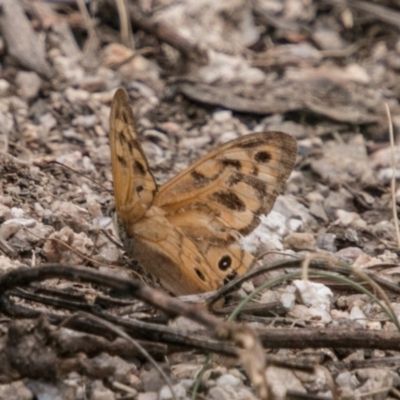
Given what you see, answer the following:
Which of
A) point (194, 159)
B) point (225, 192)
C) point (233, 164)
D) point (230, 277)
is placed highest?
point (233, 164)

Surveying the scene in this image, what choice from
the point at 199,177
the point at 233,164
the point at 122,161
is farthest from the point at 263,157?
the point at 122,161

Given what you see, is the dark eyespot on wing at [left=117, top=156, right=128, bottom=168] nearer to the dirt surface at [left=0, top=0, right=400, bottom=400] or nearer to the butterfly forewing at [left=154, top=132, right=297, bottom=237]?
the butterfly forewing at [left=154, top=132, right=297, bottom=237]

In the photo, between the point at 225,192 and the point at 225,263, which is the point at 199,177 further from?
the point at 225,263

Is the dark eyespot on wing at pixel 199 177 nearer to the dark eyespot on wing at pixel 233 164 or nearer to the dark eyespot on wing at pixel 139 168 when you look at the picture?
the dark eyespot on wing at pixel 233 164

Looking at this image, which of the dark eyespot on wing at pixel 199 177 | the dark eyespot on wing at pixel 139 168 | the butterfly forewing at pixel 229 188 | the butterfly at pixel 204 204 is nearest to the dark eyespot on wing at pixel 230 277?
the butterfly at pixel 204 204

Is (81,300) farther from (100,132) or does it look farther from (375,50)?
(375,50)

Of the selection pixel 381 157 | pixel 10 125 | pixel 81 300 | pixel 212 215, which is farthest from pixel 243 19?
pixel 81 300

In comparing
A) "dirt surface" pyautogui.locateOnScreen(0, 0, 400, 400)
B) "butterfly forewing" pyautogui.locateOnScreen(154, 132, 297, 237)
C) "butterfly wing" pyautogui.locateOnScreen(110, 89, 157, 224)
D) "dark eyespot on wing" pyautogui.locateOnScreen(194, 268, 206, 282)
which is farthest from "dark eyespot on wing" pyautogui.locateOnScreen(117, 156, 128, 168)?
"dark eyespot on wing" pyautogui.locateOnScreen(194, 268, 206, 282)
